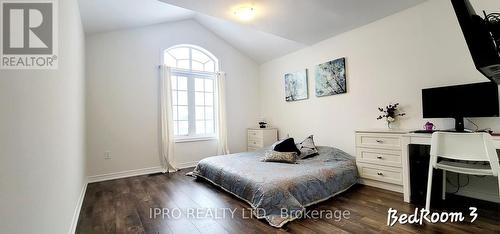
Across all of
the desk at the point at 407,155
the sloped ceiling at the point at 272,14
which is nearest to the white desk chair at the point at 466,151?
the desk at the point at 407,155

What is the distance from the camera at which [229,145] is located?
5.09 metres

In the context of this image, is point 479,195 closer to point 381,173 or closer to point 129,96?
point 381,173

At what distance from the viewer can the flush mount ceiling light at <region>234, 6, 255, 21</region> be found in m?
2.88

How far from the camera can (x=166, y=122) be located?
420cm

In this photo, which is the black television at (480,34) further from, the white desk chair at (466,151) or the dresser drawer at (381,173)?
the dresser drawer at (381,173)

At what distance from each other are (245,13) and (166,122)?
95.3 inches

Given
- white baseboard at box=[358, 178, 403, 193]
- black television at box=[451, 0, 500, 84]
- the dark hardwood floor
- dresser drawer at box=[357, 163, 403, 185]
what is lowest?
the dark hardwood floor

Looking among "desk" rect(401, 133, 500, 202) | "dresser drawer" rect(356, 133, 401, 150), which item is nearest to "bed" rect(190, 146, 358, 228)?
"dresser drawer" rect(356, 133, 401, 150)

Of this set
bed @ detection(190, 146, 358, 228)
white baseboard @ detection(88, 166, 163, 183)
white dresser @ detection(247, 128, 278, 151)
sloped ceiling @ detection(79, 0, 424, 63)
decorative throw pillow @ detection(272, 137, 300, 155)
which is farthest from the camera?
white dresser @ detection(247, 128, 278, 151)

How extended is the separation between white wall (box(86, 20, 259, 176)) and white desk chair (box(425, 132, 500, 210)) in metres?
3.79

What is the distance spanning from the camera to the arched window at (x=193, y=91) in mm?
4500

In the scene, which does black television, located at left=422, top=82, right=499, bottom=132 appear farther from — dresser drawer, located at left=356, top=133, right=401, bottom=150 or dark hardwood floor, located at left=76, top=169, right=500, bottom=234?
dark hardwood floor, located at left=76, top=169, right=500, bottom=234

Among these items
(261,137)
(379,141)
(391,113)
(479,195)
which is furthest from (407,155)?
(261,137)

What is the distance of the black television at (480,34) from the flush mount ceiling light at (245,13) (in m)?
2.19
